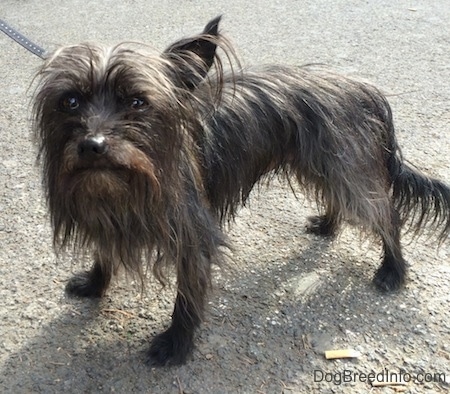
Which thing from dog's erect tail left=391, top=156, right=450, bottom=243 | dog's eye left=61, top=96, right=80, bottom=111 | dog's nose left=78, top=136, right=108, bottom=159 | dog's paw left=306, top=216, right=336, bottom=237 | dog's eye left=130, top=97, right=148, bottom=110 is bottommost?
dog's paw left=306, top=216, right=336, bottom=237

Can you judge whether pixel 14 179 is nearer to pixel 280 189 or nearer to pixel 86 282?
pixel 86 282

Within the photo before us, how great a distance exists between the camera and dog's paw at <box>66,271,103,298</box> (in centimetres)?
316

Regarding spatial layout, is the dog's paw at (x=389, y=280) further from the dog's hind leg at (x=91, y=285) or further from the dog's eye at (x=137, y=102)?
the dog's eye at (x=137, y=102)

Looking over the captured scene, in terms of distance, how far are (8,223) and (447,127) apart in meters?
3.39

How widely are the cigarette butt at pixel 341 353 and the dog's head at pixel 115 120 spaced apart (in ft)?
3.82

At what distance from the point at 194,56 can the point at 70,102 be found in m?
0.52

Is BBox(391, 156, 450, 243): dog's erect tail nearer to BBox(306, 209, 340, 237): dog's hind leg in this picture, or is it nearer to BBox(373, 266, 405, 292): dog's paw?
BBox(373, 266, 405, 292): dog's paw

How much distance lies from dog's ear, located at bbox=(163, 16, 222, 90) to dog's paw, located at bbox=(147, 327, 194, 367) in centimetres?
123

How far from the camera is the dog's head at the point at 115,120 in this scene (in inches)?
83.4

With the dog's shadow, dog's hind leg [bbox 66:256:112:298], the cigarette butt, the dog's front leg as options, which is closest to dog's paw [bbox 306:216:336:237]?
the dog's shadow

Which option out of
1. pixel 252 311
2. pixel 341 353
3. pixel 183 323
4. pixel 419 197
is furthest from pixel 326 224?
pixel 183 323

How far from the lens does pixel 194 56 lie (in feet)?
7.64

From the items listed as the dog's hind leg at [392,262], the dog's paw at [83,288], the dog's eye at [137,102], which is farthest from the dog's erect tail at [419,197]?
the dog's paw at [83,288]

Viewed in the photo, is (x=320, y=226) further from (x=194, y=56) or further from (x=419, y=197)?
(x=194, y=56)
